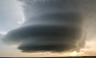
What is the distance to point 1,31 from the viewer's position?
76 cm

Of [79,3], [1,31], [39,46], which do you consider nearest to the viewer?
[79,3]

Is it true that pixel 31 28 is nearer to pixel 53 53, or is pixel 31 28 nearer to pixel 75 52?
pixel 53 53

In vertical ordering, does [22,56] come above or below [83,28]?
below

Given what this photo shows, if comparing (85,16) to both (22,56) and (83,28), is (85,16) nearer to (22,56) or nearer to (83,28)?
(83,28)

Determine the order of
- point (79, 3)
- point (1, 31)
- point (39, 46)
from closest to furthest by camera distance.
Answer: point (79, 3)
point (1, 31)
point (39, 46)

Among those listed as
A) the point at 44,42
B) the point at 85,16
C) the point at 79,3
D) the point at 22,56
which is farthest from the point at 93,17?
the point at 22,56

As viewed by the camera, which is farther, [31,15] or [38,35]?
[38,35]

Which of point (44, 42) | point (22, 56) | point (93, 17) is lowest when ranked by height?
point (22, 56)

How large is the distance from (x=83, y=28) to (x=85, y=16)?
0.10 m

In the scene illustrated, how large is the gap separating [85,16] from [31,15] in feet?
1.19

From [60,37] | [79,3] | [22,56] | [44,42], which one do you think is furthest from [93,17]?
[22,56]

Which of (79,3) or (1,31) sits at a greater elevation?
(79,3)

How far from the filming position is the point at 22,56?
87cm

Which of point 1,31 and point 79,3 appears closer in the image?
point 79,3
